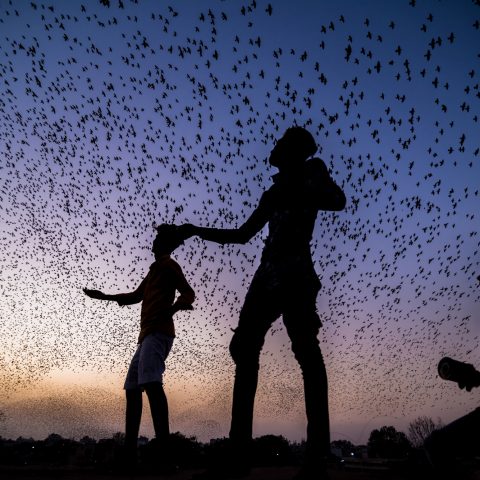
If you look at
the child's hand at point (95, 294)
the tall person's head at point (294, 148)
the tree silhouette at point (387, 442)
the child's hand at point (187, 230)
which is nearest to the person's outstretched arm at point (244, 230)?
the child's hand at point (187, 230)

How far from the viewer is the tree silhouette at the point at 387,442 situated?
74.3 metres

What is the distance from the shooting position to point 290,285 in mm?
2492

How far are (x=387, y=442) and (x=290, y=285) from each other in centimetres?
9347

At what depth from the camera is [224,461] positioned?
220cm

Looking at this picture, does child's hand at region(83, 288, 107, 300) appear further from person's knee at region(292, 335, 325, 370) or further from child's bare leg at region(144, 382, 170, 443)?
person's knee at region(292, 335, 325, 370)

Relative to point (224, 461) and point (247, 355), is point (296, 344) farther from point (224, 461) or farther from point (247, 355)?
point (224, 461)

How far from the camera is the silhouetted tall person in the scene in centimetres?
230

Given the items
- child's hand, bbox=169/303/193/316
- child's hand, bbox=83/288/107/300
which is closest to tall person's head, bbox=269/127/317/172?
child's hand, bbox=169/303/193/316

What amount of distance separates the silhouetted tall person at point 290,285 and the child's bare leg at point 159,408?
139 centimetres

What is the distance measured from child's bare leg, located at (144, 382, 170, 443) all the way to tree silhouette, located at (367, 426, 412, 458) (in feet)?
275

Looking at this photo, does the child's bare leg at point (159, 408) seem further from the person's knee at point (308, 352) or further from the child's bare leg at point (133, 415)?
the person's knee at point (308, 352)

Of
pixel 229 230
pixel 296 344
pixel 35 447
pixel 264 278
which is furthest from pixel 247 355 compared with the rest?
pixel 35 447

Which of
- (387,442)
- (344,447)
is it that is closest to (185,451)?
(387,442)

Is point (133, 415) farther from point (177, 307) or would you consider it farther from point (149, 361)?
point (177, 307)
